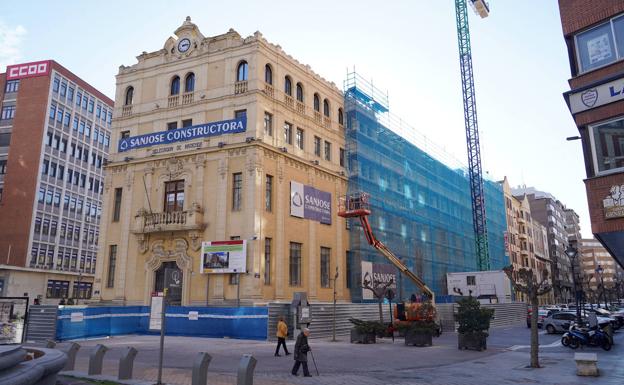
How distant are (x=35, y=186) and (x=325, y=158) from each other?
132 ft

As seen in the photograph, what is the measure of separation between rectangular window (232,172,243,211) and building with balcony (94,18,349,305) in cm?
7

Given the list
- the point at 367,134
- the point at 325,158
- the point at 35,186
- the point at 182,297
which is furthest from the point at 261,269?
the point at 35,186

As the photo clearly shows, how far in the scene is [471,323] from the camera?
2377cm

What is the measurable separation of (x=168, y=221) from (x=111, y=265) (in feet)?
21.7

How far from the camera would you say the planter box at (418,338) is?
80.8 feet

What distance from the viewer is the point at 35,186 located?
2363 inches

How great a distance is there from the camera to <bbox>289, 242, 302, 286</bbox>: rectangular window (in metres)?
34.5

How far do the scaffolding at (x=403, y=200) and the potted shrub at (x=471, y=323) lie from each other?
15.7 m

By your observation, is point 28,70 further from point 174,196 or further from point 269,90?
point 269,90

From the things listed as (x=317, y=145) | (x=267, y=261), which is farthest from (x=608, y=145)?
(x=317, y=145)

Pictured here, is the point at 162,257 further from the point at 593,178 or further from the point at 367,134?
the point at 593,178

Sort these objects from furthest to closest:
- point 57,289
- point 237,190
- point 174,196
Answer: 1. point 57,289
2. point 174,196
3. point 237,190

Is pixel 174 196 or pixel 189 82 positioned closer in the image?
pixel 174 196

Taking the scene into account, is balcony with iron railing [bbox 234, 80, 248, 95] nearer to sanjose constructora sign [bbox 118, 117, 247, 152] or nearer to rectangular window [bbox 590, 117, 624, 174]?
sanjose constructora sign [bbox 118, 117, 247, 152]
